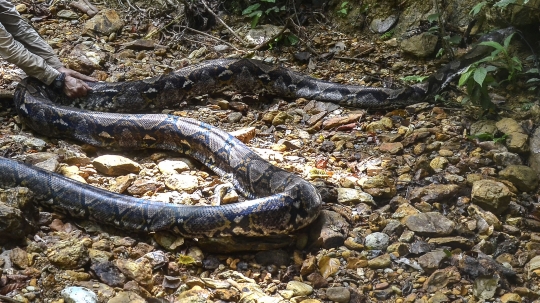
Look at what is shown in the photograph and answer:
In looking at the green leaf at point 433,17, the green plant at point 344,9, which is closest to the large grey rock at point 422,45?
the green leaf at point 433,17

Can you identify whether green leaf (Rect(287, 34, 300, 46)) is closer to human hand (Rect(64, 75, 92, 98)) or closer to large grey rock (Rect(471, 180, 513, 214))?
human hand (Rect(64, 75, 92, 98))

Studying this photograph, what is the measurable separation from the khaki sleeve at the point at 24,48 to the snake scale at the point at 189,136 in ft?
0.83

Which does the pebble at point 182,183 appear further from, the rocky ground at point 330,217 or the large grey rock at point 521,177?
the large grey rock at point 521,177

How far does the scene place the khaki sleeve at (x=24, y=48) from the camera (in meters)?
7.45

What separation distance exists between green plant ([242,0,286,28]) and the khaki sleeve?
344 centimetres

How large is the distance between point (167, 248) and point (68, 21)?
694 centimetres

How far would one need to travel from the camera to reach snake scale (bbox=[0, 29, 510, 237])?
5266mm

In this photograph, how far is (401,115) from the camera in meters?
7.58

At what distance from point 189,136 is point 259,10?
13.5 ft

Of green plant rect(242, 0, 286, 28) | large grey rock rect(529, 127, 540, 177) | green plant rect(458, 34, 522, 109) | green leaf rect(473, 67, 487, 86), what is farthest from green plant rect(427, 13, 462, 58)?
green plant rect(242, 0, 286, 28)

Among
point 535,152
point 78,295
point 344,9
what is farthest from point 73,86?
point 535,152

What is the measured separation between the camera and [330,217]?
5520mm

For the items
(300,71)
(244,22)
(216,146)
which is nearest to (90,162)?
(216,146)

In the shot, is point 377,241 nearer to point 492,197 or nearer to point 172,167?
point 492,197
